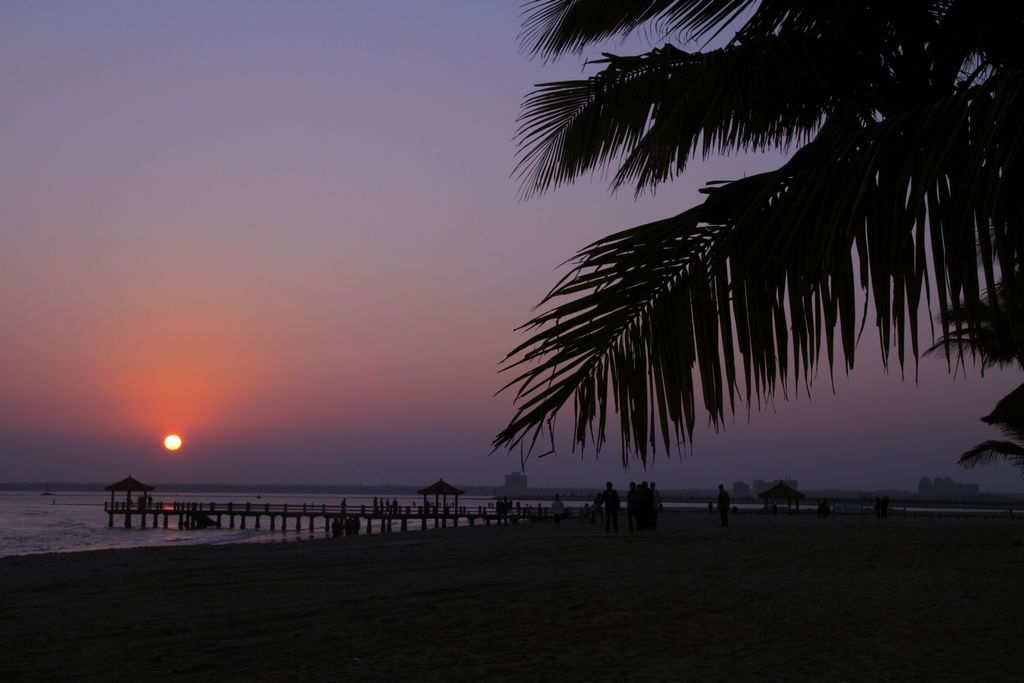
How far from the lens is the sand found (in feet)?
22.7

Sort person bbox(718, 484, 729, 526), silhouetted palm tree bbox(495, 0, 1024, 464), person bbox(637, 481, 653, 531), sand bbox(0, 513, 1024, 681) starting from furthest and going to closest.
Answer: person bbox(718, 484, 729, 526) < person bbox(637, 481, 653, 531) < sand bbox(0, 513, 1024, 681) < silhouetted palm tree bbox(495, 0, 1024, 464)

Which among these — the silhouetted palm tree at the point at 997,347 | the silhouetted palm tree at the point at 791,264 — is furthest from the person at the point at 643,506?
the silhouetted palm tree at the point at 791,264

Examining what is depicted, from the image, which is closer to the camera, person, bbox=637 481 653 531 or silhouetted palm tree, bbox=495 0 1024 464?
silhouetted palm tree, bbox=495 0 1024 464

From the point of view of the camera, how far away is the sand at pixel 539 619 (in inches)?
272

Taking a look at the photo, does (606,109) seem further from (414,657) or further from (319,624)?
(319,624)

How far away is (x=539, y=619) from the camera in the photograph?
922 cm

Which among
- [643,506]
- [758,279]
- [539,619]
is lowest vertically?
[539,619]

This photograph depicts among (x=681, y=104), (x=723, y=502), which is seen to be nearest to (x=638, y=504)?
(x=723, y=502)

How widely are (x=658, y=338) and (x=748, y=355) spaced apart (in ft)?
0.78

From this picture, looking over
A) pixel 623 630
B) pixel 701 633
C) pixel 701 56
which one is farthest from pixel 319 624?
pixel 701 56

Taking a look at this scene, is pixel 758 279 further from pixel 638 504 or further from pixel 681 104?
pixel 638 504

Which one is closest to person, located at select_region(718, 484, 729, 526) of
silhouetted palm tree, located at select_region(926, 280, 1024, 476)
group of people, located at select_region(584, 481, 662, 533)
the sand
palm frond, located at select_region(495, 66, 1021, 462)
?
group of people, located at select_region(584, 481, 662, 533)

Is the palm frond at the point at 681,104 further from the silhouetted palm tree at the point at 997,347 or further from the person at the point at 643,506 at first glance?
the person at the point at 643,506

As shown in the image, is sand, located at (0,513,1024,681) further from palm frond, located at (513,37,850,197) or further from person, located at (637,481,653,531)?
person, located at (637,481,653,531)
